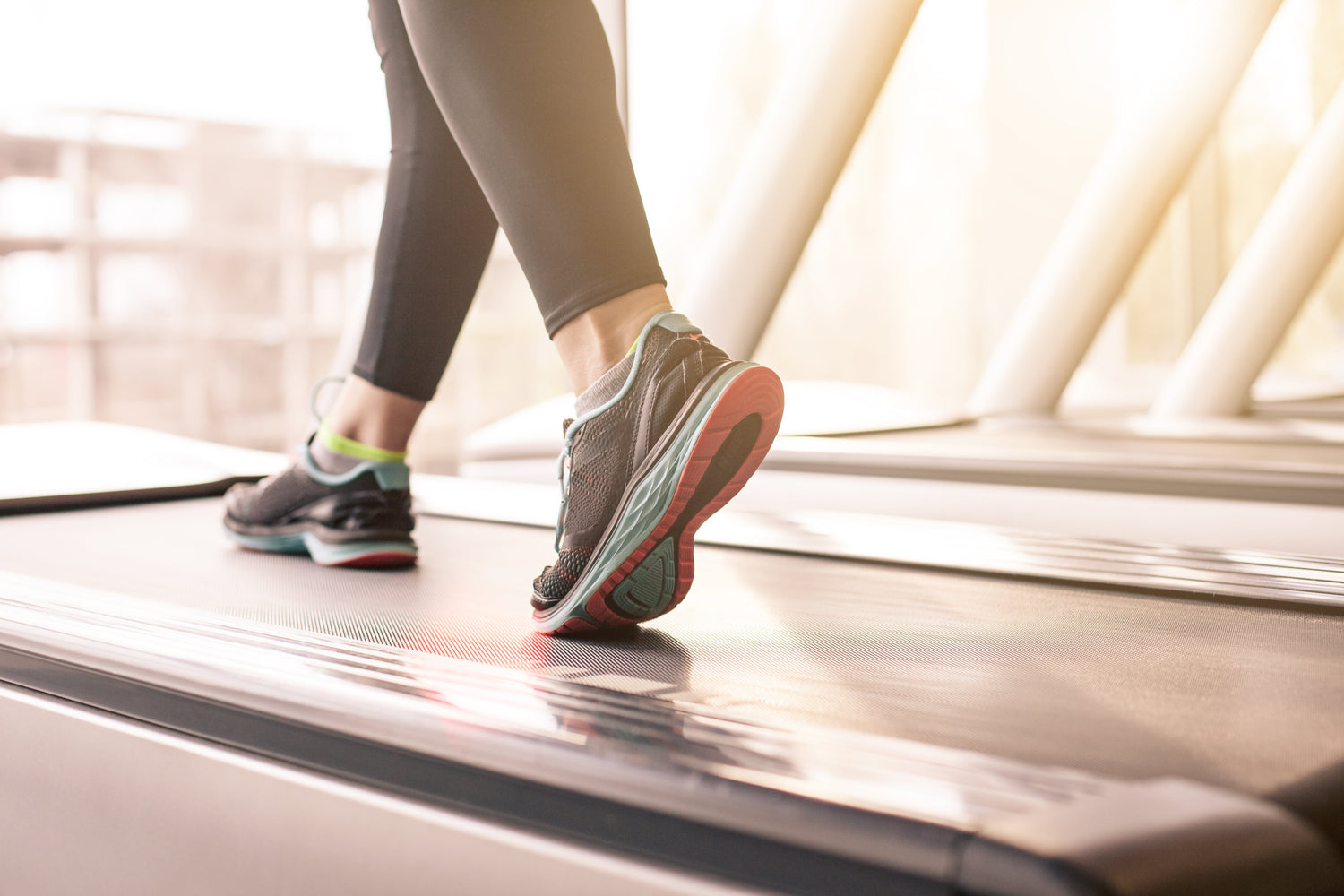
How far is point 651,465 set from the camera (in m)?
0.83

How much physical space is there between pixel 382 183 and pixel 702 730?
3907 mm

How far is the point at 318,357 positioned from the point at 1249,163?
524cm

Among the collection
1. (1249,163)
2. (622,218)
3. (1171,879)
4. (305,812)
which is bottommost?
(305,812)

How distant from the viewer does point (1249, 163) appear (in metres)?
6.16

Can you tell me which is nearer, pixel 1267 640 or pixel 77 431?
pixel 1267 640

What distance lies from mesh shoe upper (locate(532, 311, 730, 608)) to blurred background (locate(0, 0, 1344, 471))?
356cm

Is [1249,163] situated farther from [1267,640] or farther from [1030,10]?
[1267,640]

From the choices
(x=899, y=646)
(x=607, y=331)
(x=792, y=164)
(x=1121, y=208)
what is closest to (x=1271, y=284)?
(x=1121, y=208)

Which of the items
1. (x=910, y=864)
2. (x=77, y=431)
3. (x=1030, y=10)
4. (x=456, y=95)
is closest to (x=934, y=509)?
(x=456, y=95)

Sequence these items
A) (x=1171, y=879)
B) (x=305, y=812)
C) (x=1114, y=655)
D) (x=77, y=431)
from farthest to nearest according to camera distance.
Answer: (x=77, y=431) < (x=1114, y=655) < (x=305, y=812) < (x=1171, y=879)

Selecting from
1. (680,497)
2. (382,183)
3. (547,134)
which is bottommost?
(680,497)

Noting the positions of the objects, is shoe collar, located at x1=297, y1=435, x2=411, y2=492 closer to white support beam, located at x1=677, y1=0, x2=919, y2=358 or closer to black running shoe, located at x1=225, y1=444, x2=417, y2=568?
black running shoe, located at x1=225, y1=444, x2=417, y2=568

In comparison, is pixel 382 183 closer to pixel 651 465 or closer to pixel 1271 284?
pixel 1271 284

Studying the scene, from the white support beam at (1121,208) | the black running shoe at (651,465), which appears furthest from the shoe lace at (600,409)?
the white support beam at (1121,208)
